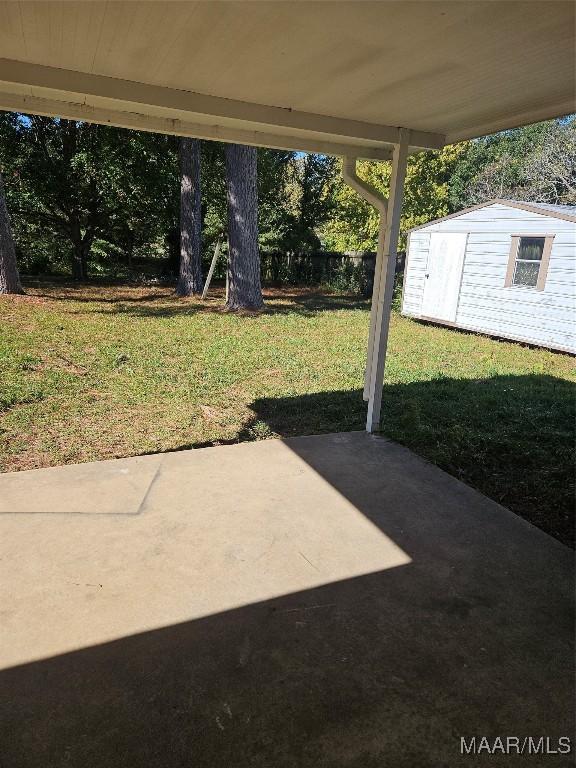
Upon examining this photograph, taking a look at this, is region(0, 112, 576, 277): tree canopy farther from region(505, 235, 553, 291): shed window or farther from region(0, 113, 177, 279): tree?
region(505, 235, 553, 291): shed window

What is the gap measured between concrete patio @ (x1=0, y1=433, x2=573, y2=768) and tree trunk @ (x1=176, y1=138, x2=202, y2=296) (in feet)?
34.1

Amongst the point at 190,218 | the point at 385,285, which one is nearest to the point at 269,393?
the point at 385,285

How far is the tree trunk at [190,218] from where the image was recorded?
1228 centimetres

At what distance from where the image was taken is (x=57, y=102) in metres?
2.86

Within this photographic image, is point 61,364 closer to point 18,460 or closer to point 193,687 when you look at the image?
point 18,460

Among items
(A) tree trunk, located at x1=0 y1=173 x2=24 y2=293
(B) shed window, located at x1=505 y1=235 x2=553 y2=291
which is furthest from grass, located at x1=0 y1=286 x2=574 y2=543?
(B) shed window, located at x1=505 y1=235 x2=553 y2=291

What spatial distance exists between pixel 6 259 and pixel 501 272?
979cm

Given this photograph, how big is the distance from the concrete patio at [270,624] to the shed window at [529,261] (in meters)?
6.55

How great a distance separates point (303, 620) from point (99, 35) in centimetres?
261

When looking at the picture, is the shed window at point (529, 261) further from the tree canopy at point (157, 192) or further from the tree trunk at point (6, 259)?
the tree trunk at point (6, 259)

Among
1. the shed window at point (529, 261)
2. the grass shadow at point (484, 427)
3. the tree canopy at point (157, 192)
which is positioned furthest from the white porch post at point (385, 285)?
the tree canopy at point (157, 192)

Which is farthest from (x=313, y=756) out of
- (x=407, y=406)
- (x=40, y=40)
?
(x=407, y=406)
